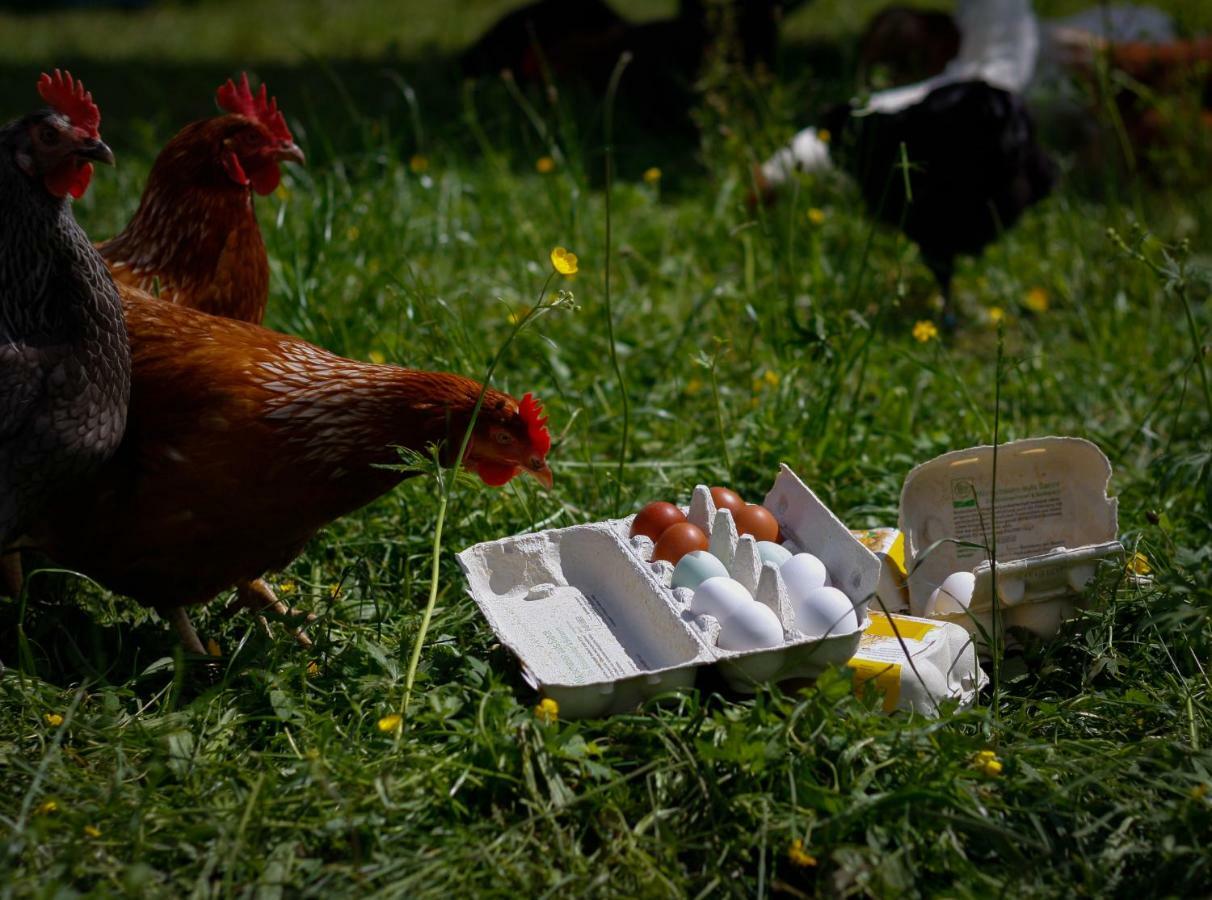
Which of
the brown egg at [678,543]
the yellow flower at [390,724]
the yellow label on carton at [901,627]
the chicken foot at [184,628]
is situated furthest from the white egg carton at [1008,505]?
the chicken foot at [184,628]

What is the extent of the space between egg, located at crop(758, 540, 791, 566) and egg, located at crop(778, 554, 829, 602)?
31 mm

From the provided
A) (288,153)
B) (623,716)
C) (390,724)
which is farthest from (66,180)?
(623,716)

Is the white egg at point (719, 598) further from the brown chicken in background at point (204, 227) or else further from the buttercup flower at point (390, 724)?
the brown chicken in background at point (204, 227)

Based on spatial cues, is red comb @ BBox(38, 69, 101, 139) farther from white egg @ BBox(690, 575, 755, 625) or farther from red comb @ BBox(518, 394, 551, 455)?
white egg @ BBox(690, 575, 755, 625)

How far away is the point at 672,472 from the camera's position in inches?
129

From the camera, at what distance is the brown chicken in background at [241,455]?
2430 millimetres

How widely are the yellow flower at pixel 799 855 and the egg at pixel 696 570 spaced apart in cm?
64

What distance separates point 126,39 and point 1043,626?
7867mm

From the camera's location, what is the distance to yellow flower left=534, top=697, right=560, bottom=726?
2125 millimetres

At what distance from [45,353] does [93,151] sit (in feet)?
1.33

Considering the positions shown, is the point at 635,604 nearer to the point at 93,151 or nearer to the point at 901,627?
the point at 901,627

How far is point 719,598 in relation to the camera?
235 centimetres

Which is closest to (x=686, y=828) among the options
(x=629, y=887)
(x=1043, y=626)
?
(x=629, y=887)

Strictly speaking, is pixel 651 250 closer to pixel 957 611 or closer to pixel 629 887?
pixel 957 611
